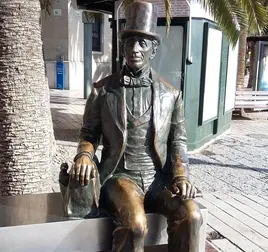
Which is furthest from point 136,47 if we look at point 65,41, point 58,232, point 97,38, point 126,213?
point 97,38

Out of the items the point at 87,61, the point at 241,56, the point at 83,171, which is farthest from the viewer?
the point at 87,61

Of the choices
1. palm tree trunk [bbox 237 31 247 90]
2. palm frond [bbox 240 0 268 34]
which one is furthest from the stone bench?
palm tree trunk [bbox 237 31 247 90]

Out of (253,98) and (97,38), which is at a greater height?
(97,38)

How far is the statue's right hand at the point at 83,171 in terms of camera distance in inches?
106

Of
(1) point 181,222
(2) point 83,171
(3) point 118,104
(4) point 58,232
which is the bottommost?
(4) point 58,232

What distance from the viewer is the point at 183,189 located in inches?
107

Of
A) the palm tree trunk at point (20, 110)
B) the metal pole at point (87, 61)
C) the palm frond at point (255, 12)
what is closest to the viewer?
the palm tree trunk at point (20, 110)

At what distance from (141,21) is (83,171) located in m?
1.05

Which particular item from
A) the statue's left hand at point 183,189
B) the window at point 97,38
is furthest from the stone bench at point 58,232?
the window at point 97,38

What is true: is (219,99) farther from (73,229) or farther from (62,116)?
(73,229)

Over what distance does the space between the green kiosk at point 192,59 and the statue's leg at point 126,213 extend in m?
5.20

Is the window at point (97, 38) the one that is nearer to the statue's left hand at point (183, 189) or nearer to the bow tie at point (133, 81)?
the bow tie at point (133, 81)

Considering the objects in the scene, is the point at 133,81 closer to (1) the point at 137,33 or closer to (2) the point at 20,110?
(1) the point at 137,33

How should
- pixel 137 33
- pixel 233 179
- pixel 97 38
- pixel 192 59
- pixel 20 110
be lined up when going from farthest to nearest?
1. pixel 97 38
2. pixel 192 59
3. pixel 233 179
4. pixel 20 110
5. pixel 137 33
